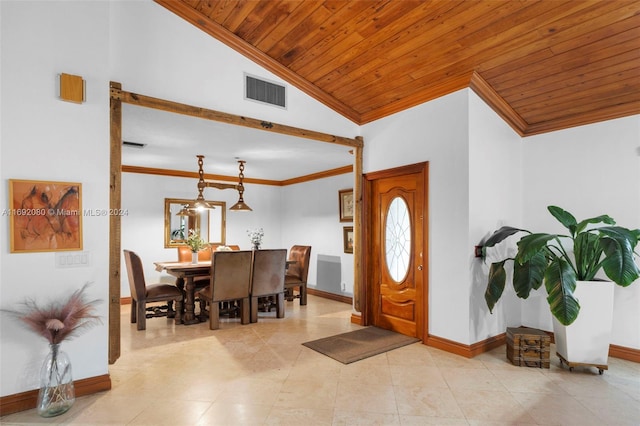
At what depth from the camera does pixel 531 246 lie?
3.09 metres

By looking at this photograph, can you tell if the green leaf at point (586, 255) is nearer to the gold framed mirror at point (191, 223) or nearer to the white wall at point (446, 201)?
the white wall at point (446, 201)

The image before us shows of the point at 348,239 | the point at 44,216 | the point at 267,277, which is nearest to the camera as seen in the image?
the point at 44,216

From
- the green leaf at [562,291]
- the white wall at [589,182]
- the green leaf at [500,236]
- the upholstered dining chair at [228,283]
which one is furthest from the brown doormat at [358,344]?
the white wall at [589,182]

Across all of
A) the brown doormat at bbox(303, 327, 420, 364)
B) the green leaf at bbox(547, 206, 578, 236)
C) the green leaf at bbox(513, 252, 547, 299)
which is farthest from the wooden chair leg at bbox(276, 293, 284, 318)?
the green leaf at bbox(547, 206, 578, 236)

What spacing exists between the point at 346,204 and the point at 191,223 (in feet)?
10.2

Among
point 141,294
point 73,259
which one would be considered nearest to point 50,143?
point 73,259

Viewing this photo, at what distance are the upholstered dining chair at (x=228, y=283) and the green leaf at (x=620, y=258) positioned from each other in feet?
12.6

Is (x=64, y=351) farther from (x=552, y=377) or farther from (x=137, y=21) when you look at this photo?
(x=552, y=377)

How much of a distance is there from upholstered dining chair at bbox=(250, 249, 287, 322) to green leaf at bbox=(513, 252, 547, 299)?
300 centimetres

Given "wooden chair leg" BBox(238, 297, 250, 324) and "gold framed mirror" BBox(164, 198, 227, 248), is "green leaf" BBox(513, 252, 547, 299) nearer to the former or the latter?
"wooden chair leg" BBox(238, 297, 250, 324)

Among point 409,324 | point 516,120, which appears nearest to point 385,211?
point 409,324

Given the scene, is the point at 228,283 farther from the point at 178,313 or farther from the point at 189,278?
the point at 178,313

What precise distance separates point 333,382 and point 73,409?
1.93 m

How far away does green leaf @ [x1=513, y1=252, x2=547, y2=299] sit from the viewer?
325 centimetres
